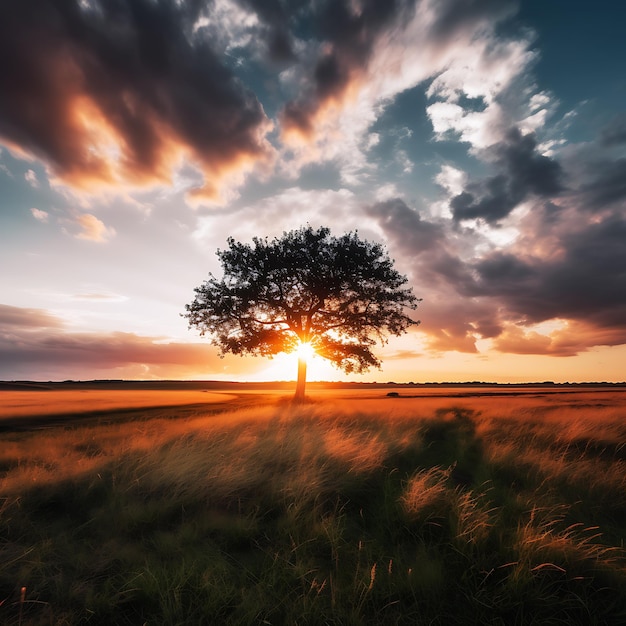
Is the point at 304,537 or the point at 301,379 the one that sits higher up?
the point at 301,379

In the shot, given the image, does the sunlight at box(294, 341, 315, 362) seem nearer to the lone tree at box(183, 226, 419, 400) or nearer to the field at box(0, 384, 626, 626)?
the lone tree at box(183, 226, 419, 400)

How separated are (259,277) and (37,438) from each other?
17128mm

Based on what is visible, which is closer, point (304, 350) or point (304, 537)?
point (304, 537)

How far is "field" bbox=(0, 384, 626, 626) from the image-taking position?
11.8 feet

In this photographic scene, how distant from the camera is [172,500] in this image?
19.2 ft

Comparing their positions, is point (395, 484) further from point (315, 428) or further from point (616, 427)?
point (616, 427)

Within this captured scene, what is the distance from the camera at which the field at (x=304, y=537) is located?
3.59 metres

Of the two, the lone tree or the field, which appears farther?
the lone tree

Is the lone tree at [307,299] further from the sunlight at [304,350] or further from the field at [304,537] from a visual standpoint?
the field at [304,537]

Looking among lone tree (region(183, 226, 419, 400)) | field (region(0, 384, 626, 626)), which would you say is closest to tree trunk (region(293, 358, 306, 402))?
lone tree (region(183, 226, 419, 400))

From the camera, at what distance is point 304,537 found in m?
4.86

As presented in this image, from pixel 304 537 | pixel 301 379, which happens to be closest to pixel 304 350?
pixel 301 379

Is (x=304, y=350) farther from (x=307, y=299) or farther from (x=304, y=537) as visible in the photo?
(x=304, y=537)

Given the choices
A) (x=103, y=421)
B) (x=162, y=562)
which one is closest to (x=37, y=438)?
(x=103, y=421)
